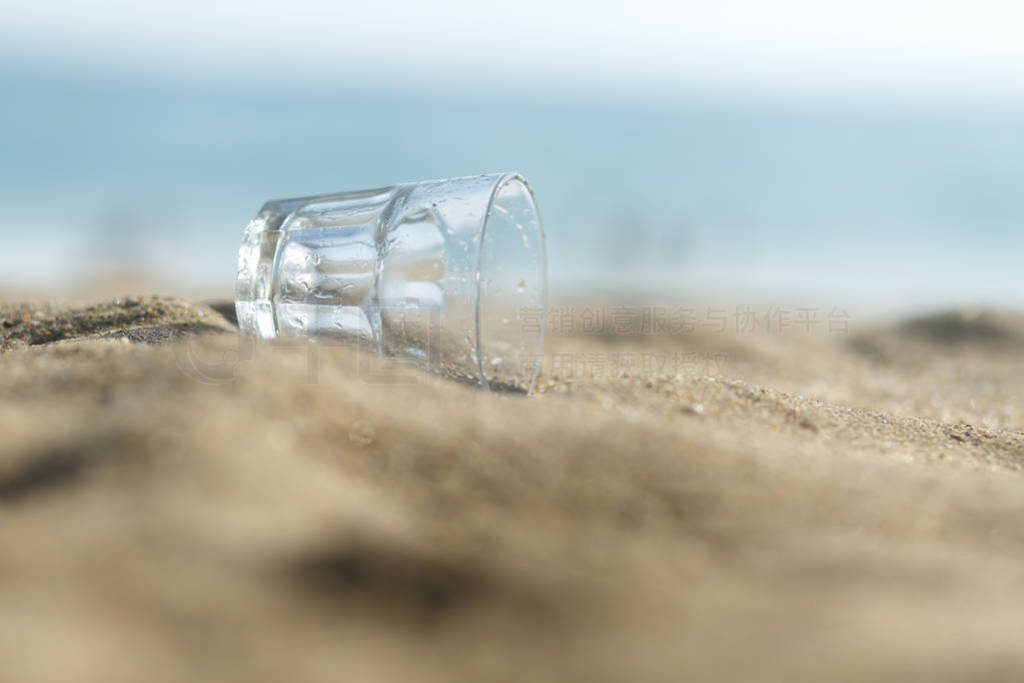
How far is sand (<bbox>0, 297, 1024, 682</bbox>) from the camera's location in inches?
30.9

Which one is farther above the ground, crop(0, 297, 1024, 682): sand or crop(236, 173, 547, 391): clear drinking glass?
crop(236, 173, 547, 391): clear drinking glass

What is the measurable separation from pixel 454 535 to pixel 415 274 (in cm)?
114

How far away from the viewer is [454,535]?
105 cm

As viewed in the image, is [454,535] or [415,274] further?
[415,274]

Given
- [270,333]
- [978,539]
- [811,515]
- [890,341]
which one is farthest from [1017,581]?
[890,341]

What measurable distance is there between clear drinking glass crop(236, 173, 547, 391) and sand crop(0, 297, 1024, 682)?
0.68ft

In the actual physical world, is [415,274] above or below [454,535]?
above

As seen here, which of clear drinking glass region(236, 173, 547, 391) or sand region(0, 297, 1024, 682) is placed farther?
clear drinking glass region(236, 173, 547, 391)

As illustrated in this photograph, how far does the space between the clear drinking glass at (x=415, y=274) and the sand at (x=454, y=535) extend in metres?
0.21

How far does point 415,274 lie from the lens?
81.5 inches

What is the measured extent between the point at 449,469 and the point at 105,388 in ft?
2.69

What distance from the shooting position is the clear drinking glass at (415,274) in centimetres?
206

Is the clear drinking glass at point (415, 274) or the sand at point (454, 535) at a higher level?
the clear drinking glass at point (415, 274)

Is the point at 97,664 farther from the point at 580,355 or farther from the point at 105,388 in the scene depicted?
the point at 580,355
